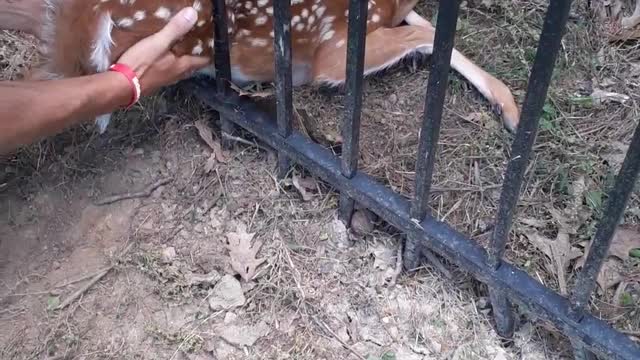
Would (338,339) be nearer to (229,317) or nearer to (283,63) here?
(229,317)

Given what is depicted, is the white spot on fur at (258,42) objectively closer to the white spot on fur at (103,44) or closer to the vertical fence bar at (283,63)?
the vertical fence bar at (283,63)

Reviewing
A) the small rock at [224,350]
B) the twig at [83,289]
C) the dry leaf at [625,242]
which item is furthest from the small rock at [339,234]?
the dry leaf at [625,242]

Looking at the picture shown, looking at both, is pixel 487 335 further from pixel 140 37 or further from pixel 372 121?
pixel 140 37

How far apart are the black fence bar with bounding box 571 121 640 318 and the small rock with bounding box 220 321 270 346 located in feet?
2.77

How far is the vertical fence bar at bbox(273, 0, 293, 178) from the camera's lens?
2.17 m

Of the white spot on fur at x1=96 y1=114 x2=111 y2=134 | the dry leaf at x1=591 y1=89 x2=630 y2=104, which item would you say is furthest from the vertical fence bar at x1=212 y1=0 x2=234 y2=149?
the dry leaf at x1=591 y1=89 x2=630 y2=104

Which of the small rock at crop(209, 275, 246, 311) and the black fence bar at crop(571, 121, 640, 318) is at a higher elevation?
the black fence bar at crop(571, 121, 640, 318)

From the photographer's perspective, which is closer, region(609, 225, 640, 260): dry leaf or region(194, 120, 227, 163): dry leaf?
region(609, 225, 640, 260): dry leaf

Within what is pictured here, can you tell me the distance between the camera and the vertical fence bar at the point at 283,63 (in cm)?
217

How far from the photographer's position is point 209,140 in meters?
2.66

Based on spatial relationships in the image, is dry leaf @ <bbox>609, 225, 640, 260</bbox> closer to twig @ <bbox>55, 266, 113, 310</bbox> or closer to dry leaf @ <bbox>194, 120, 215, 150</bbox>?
dry leaf @ <bbox>194, 120, 215, 150</bbox>

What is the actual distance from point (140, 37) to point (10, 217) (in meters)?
0.69

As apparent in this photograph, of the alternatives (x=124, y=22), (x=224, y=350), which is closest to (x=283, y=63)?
(x=124, y=22)

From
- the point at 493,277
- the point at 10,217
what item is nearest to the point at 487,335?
the point at 493,277
